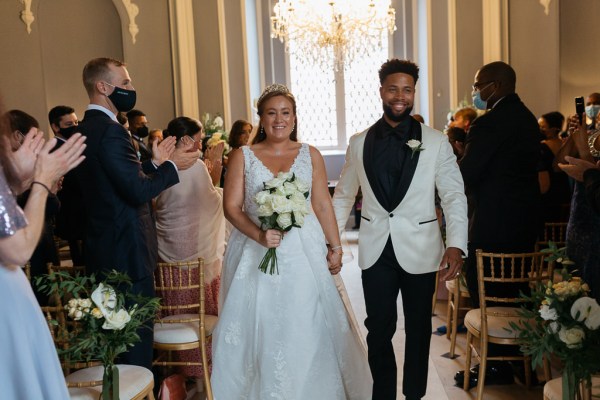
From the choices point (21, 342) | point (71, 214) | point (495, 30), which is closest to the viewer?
point (21, 342)

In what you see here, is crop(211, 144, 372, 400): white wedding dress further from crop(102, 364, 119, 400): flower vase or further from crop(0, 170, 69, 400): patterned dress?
crop(0, 170, 69, 400): patterned dress

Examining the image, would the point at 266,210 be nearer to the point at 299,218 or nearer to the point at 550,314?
the point at 299,218

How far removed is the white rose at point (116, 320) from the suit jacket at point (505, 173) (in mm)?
2467

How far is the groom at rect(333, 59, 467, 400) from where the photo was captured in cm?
375

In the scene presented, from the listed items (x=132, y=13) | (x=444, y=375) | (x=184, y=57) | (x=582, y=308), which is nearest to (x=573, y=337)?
(x=582, y=308)

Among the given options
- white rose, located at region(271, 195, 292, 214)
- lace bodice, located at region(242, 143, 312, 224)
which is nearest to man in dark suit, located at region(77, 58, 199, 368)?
lace bodice, located at region(242, 143, 312, 224)

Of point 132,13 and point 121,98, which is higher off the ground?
point 132,13

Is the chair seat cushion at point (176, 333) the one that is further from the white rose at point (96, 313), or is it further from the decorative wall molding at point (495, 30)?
the decorative wall molding at point (495, 30)

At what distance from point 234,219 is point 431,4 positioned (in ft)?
28.7

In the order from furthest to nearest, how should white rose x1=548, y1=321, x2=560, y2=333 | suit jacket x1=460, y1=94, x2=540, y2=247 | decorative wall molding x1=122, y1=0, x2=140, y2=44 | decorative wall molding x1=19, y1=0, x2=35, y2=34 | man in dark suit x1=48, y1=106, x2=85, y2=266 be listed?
decorative wall molding x1=122, y1=0, x2=140, y2=44 < decorative wall molding x1=19, y1=0, x2=35, y2=34 < man in dark suit x1=48, y1=106, x2=85, y2=266 < suit jacket x1=460, y1=94, x2=540, y2=247 < white rose x1=548, y1=321, x2=560, y2=333

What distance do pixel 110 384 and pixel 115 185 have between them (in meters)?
1.12

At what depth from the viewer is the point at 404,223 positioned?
3.76m

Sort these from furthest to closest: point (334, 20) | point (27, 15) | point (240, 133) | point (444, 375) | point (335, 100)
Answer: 1. point (335, 100)
2. point (334, 20)
3. point (27, 15)
4. point (240, 133)
5. point (444, 375)

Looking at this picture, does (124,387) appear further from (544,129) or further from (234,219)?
(544,129)
